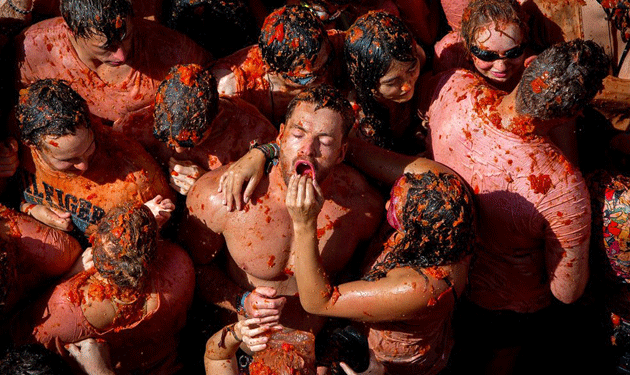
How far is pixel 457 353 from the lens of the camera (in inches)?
234

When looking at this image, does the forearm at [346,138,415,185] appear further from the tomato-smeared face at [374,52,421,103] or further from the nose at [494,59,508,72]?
the nose at [494,59,508,72]

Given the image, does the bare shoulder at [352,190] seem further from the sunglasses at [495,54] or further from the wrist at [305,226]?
the sunglasses at [495,54]

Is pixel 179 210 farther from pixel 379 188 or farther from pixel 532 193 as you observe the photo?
pixel 532 193

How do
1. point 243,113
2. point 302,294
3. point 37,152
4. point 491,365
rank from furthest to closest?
point 491,365
point 243,113
point 37,152
point 302,294

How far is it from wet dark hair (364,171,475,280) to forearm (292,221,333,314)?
45cm

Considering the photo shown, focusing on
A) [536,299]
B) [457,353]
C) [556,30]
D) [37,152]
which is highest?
[556,30]

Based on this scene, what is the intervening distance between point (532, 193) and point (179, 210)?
2.35m

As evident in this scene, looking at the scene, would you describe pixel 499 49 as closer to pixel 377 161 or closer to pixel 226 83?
pixel 377 161

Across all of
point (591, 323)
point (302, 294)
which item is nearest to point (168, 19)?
point (302, 294)

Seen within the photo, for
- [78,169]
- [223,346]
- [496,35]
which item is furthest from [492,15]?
[78,169]

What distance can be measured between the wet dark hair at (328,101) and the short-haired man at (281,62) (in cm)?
37

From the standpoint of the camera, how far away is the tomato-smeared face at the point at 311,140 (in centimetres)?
446

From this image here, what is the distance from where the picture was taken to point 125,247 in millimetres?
4285

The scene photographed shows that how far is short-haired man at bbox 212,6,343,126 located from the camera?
4.89 meters
